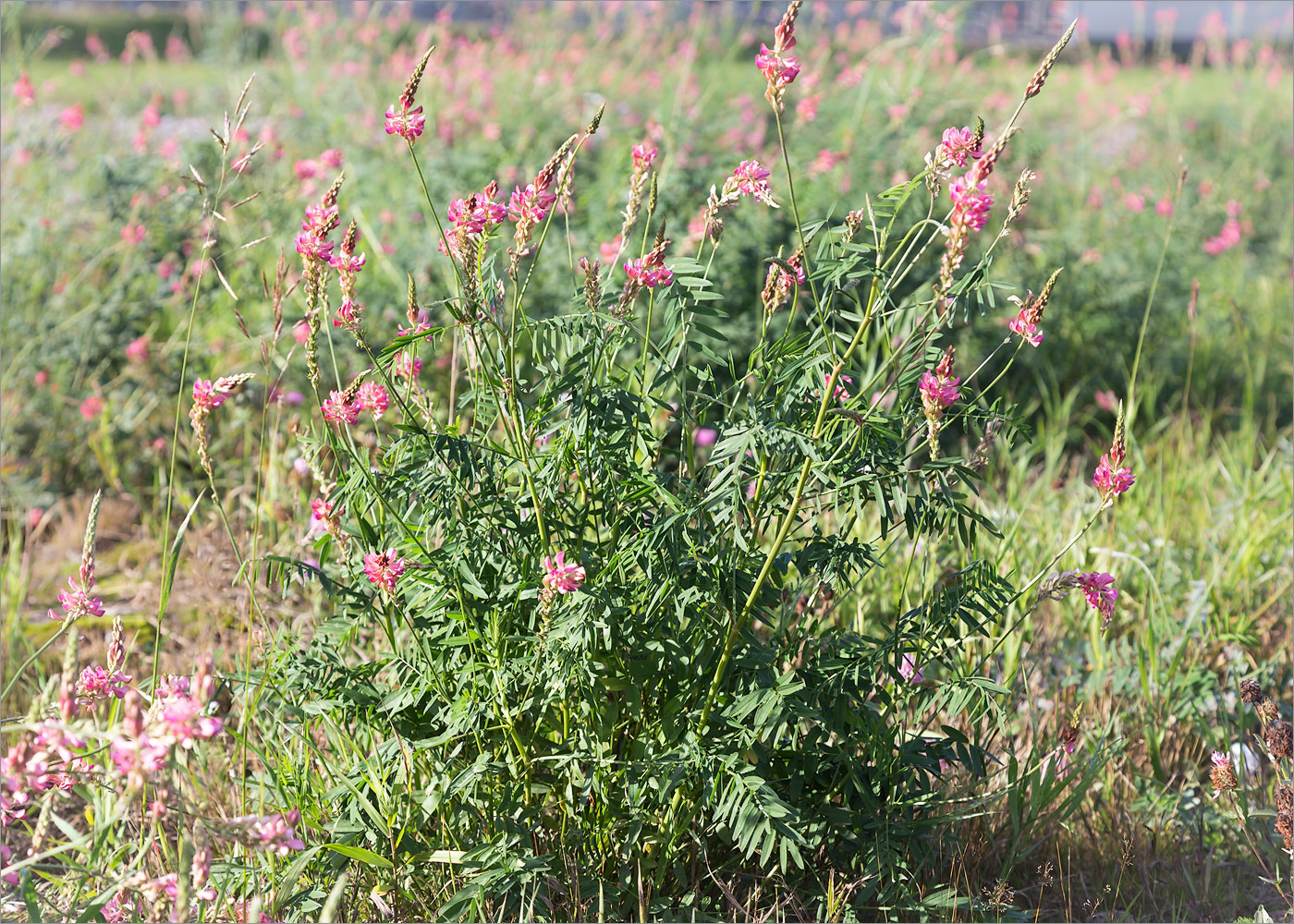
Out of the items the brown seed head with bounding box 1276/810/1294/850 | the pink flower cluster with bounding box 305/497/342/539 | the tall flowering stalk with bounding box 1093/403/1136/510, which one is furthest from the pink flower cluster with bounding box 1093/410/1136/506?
the pink flower cluster with bounding box 305/497/342/539

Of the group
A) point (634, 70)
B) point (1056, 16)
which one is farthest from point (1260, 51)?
point (634, 70)

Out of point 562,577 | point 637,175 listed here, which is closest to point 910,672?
point 562,577

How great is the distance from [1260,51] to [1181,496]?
561 centimetres

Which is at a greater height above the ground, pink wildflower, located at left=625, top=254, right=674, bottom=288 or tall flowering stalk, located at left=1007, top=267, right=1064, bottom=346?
pink wildflower, located at left=625, top=254, right=674, bottom=288

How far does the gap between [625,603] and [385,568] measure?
36 cm

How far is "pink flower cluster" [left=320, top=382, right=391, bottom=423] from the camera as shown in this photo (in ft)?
5.51

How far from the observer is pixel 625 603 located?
5.50ft

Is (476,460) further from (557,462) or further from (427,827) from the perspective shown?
(427,827)

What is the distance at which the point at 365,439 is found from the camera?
265 centimetres

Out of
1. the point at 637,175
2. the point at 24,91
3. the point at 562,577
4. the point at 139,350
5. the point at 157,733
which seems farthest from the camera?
the point at 24,91

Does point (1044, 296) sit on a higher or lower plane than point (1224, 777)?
higher

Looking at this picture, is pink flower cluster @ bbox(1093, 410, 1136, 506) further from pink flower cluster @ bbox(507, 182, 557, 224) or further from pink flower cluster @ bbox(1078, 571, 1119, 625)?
pink flower cluster @ bbox(507, 182, 557, 224)

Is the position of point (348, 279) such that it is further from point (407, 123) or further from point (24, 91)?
point (24, 91)

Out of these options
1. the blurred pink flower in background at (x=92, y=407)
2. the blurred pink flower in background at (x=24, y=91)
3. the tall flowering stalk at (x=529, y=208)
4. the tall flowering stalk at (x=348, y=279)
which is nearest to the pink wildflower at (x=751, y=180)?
the tall flowering stalk at (x=529, y=208)
